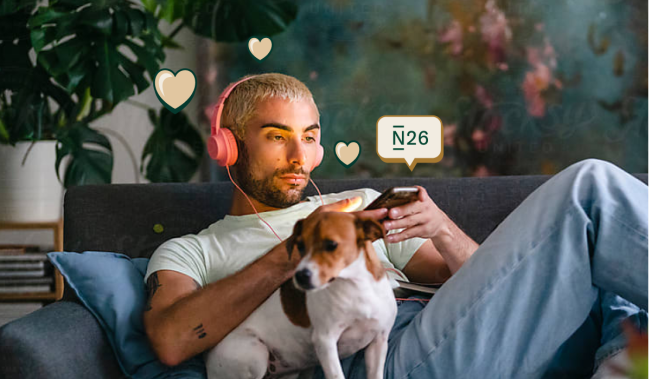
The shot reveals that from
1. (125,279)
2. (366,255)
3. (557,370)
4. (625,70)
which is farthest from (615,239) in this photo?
(625,70)

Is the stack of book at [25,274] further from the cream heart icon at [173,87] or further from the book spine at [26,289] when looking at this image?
the cream heart icon at [173,87]

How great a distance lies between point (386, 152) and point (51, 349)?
3.72ft

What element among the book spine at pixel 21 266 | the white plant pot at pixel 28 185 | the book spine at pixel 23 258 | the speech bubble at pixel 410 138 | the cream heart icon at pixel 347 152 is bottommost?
the book spine at pixel 21 266

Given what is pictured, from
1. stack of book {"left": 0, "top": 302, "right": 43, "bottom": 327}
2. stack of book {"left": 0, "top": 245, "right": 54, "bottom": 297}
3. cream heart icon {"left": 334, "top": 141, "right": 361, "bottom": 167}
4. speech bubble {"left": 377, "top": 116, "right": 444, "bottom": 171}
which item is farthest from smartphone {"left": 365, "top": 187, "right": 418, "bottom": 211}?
stack of book {"left": 0, "top": 302, "right": 43, "bottom": 327}

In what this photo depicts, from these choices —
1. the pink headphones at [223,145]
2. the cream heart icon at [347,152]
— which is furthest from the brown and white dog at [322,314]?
the cream heart icon at [347,152]

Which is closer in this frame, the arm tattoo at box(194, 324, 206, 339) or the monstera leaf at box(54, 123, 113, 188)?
the arm tattoo at box(194, 324, 206, 339)

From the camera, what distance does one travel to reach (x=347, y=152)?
1966 mm

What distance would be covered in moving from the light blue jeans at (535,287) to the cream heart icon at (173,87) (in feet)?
3.10

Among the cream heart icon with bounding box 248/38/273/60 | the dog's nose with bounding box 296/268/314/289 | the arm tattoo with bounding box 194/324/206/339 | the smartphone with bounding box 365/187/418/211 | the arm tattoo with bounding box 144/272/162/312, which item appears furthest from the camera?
the cream heart icon with bounding box 248/38/273/60

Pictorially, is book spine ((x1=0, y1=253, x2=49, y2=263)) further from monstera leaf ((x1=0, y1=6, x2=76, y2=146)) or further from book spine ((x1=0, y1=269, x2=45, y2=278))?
monstera leaf ((x1=0, y1=6, x2=76, y2=146))

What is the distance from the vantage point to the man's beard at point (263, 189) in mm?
1090

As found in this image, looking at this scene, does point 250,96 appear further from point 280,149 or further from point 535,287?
point 535,287

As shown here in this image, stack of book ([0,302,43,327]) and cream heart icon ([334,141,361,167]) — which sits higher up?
cream heart icon ([334,141,361,167])

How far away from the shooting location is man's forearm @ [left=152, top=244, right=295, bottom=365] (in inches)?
37.5
